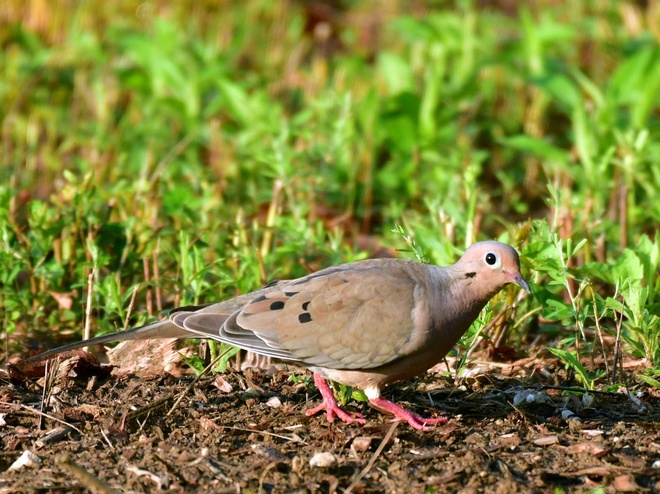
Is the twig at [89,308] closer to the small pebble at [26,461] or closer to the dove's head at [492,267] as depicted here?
the small pebble at [26,461]

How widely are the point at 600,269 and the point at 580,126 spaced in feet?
7.87

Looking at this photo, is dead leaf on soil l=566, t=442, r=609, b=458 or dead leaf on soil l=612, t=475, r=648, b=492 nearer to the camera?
dead leaf on soil l=612, t=475, r=648, b=492

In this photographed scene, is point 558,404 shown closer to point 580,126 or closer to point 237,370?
point 237,370

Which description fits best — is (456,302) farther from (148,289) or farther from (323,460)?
(148,289)

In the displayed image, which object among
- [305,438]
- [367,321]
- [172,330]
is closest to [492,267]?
[367,321]

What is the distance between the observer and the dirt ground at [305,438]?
3674 millimetres

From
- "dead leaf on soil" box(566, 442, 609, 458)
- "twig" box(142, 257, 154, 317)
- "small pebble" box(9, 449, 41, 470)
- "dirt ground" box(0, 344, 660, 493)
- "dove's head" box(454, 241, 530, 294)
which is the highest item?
"dove's head" box(454, 241, 530, 294)

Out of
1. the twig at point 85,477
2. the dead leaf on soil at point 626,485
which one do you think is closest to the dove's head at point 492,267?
the dead leaf on soil at point 626,485

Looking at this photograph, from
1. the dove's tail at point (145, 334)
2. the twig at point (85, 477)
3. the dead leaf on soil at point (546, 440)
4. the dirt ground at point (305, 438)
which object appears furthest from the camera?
the dove's tail at point (145, 334)

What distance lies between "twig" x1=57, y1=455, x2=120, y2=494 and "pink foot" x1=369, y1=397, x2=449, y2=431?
114 cm

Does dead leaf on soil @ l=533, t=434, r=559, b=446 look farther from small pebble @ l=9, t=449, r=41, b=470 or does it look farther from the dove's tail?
small pebble @ l=9, t=449, r=41, b=470

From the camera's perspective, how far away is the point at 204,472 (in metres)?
3.74

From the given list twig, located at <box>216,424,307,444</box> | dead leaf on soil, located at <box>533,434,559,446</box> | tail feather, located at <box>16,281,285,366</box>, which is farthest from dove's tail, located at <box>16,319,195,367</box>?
dead leaf on soil, located at <box>533,434,559,446</box>

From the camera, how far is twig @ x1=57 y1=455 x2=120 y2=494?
355cm
